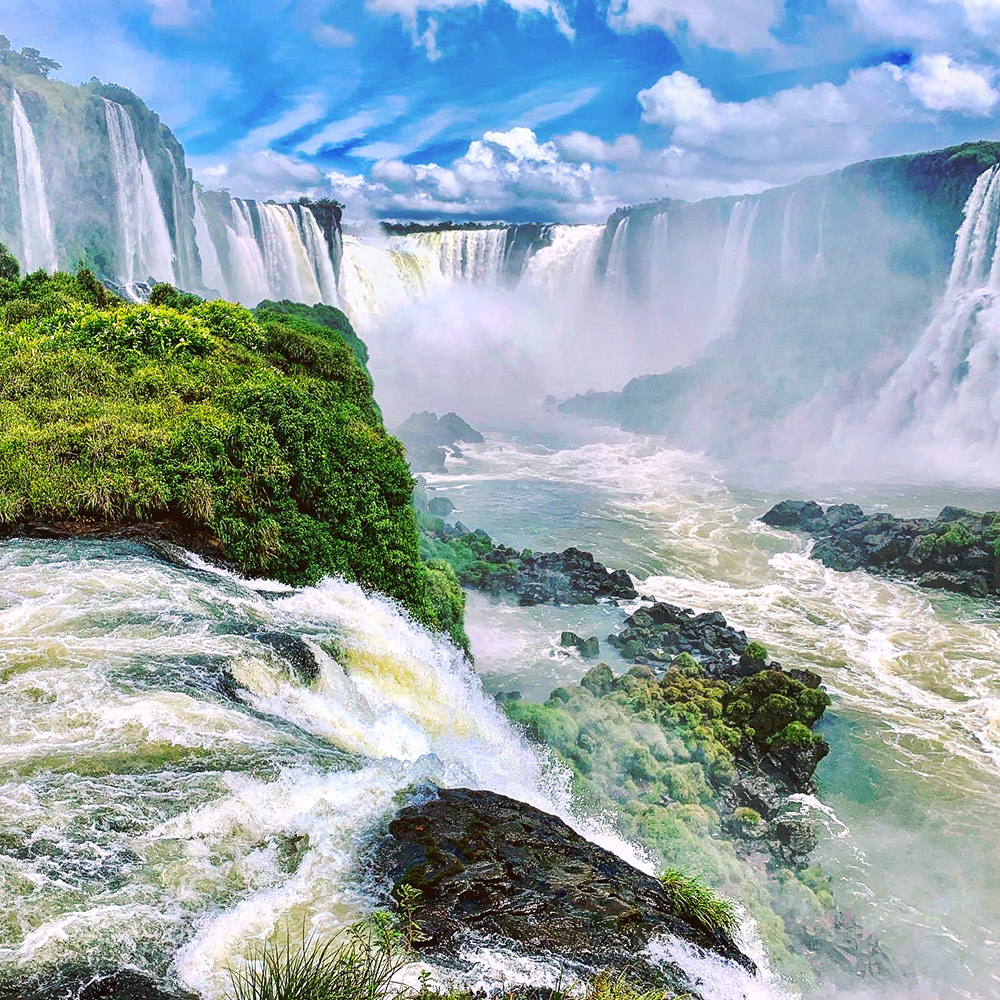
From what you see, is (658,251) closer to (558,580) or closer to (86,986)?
(558,580)

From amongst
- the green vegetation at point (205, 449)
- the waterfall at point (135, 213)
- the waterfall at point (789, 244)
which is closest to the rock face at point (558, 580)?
the green vegetation at point (205, 449)

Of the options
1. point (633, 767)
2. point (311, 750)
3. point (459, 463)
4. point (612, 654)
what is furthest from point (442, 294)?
point (311, 750)

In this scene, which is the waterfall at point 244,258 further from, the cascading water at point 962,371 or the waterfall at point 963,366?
the waterfall at point 963,366

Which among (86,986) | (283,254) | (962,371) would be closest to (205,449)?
(86,986)

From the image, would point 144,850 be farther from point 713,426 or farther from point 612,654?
point 713,426

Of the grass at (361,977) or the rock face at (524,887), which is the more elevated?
the grass at (361,977)

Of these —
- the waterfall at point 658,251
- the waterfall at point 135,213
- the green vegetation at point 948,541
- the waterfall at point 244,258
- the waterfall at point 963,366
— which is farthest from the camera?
the waterfall at point 658,251
